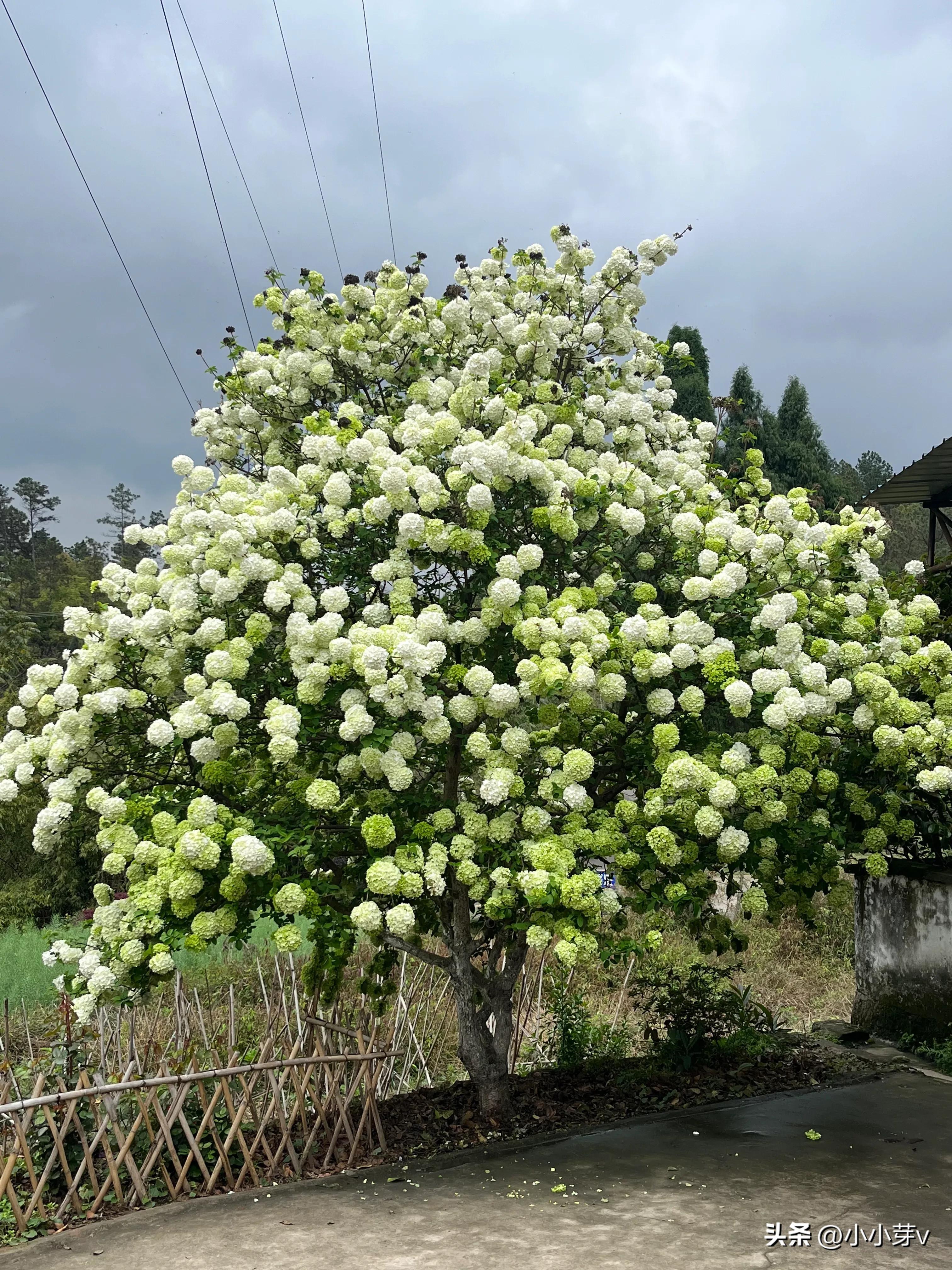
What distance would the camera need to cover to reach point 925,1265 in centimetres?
367

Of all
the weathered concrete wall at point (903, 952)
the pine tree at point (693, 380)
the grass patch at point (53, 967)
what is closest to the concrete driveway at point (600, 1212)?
the weathered concrete wall at point (903, 952)

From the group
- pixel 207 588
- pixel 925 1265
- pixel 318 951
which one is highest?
pixel 207 588

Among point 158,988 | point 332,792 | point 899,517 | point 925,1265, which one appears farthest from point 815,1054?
point 899,517

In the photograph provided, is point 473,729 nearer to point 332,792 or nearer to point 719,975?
point 332,792

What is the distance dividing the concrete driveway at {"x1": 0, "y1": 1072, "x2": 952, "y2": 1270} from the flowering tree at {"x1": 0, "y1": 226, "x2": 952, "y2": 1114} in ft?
2.99

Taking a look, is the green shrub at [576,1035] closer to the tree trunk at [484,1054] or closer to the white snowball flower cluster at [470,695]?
the tree trunk at [484,1054]

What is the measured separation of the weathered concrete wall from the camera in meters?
6.82

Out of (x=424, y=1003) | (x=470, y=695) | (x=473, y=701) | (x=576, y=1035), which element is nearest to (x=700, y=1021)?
(x=576, y=1035)

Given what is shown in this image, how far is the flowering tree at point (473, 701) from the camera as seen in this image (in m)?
4.25

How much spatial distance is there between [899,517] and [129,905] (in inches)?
1388

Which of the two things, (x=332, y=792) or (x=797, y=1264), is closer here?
(x=797, y=1264)

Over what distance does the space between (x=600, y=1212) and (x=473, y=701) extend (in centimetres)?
205

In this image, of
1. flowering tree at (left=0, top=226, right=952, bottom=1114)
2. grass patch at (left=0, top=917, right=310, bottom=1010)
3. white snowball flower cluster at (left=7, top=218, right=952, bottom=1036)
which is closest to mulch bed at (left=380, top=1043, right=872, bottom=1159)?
flowering tree at (left=0, top=226, right=952, bottom=1114)

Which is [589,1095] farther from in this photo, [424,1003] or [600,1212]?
[600,1212]
